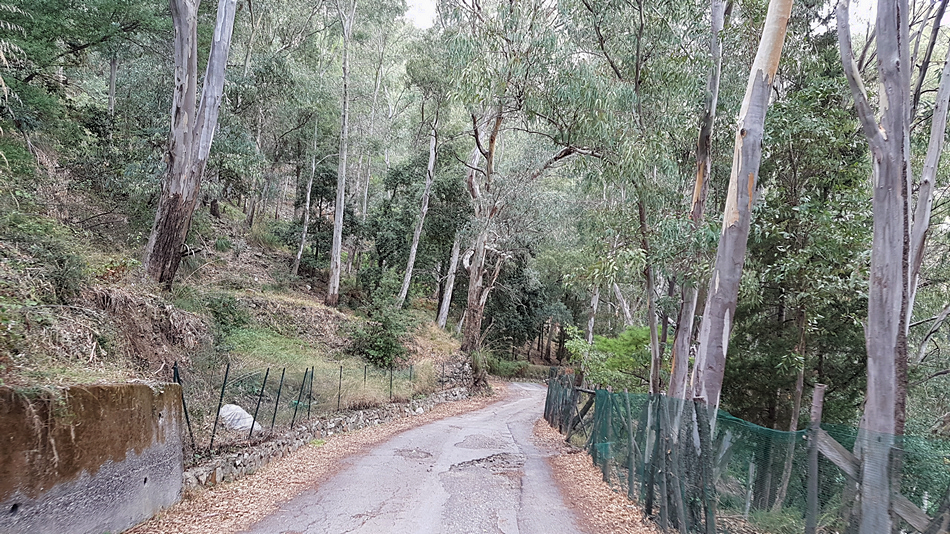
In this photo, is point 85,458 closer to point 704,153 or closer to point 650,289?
point 650,289

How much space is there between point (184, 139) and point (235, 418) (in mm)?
6317

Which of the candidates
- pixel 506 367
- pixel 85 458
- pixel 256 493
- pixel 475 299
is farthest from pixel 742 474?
pixel 506 367

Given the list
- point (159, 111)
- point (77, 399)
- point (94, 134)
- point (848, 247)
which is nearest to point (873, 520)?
point (77, 399)

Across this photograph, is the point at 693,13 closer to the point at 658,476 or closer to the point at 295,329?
the point at 658,476

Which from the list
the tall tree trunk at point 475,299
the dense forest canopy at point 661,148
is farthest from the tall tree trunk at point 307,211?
the tall tree trunk at point 475,299

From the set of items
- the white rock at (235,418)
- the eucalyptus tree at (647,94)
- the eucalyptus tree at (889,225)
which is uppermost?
the eucalyptus tree at (647,94)

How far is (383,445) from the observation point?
37.9ft

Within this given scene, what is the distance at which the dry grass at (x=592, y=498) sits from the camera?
684cm

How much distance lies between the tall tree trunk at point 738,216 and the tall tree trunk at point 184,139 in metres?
10.1

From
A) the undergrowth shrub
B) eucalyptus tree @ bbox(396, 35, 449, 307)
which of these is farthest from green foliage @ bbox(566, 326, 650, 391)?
the undergrowth shrub

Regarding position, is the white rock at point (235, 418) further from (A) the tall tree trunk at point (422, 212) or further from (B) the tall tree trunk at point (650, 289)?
(A) the tall tree trunk at point (422, 212)

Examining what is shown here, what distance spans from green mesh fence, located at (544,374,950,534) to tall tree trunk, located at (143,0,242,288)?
9.23 m

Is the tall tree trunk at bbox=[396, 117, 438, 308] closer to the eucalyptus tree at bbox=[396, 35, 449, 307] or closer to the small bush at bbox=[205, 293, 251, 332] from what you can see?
the eucalyptus tree at bbox=[396, 35, 449, 307]

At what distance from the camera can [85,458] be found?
4871 millimetres
